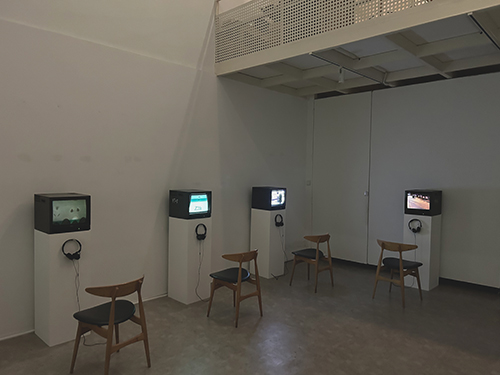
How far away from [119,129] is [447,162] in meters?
4.88

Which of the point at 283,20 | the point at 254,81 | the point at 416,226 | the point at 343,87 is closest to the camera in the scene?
the point at 283,20

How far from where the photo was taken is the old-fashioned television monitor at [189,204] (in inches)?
191

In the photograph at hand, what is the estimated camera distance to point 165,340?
12.7ft

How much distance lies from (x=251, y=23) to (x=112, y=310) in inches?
163

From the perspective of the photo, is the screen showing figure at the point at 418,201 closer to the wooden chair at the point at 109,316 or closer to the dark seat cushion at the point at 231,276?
the dark seat cushion at the point at 231,276

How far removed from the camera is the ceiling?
4.23 m

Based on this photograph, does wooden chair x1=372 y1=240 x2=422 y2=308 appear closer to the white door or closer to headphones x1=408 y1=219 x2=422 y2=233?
headphones x1=408 y1=219 x2=422 y2=233

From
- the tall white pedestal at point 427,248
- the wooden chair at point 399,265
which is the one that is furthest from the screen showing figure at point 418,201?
the wooden chair at point 399,265

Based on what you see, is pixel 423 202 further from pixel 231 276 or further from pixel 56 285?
pixel 56 285

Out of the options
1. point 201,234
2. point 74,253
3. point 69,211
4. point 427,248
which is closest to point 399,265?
point 427,248

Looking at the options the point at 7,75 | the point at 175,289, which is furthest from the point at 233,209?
the point at 7,75

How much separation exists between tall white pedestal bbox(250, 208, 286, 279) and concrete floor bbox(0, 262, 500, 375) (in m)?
0.79

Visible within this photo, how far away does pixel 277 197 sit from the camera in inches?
243

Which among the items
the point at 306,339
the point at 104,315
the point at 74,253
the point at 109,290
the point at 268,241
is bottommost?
the point at 306,339
